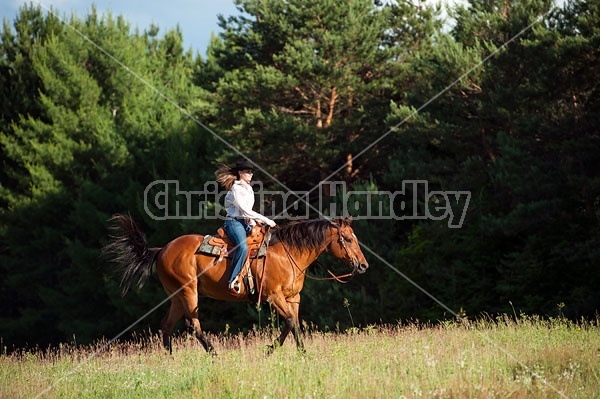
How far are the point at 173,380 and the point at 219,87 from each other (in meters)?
20.7

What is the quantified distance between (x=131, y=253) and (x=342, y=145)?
54.4 feet

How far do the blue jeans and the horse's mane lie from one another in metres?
0.55

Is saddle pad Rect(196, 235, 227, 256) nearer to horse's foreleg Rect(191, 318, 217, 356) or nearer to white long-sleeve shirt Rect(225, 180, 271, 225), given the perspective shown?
white long-sleeve shirt Rect(225, 180, 271, 225)

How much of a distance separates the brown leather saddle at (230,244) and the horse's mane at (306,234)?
0.24m

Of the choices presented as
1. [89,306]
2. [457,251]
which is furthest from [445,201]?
[89,306]

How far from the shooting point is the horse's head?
10.1 meters

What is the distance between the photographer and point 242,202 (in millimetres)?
9945

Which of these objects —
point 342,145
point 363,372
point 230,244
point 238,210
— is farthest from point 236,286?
point 342,145

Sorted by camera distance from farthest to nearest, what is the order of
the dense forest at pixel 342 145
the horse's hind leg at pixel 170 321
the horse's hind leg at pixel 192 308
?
the dense forest at pixel 342 145, the horse's hind leg at pixel 170 321, the horse's hind leg at pixel 192 308

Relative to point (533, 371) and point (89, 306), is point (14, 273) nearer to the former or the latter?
point (89, 306)

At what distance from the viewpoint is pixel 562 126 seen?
64.8ft

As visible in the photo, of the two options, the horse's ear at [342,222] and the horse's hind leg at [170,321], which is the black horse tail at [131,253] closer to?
the horse's hind leg at [170,321]

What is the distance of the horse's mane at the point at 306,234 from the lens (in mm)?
10273

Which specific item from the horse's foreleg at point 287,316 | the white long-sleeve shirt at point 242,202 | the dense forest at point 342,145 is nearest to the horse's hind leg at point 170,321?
the horse's foreleg at point 287,316
